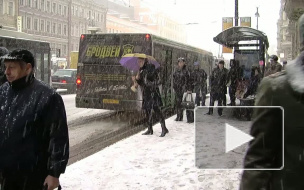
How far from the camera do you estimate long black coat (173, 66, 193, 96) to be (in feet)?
38.5

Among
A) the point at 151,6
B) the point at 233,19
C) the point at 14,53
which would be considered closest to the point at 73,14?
the point at 151,6

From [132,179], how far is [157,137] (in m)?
3.50

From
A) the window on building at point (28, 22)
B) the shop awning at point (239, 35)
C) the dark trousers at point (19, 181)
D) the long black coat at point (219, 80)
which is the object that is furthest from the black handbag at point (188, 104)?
the window on building at point (28, 22)

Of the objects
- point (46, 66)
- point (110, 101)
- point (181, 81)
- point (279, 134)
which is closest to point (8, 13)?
point (46, 66)

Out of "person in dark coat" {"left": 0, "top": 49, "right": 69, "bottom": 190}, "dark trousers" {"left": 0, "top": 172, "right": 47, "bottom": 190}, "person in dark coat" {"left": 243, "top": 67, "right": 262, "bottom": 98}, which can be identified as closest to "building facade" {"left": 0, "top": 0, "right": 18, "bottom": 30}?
"person in dark coat" {"left": 243, "top": 67, "right": 262, "bottom": 98}

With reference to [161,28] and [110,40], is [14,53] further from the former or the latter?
[161,28]

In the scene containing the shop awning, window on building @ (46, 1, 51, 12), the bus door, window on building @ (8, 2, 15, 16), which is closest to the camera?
the shop awning

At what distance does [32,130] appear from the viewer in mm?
3111

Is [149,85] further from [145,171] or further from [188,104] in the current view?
[145,171]

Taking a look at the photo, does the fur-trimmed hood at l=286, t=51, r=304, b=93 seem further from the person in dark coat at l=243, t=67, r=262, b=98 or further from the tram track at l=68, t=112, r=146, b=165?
the person in dark coat at l=243, t=67, r=262, b=98

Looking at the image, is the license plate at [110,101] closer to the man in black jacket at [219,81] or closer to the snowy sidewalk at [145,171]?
the man in black jacket at [219,81]

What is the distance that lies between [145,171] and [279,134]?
4.62m

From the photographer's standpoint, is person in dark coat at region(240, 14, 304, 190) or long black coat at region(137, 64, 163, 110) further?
long black coat at region(137, 64, 163, 110)

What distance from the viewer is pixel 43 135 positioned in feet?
10.5
